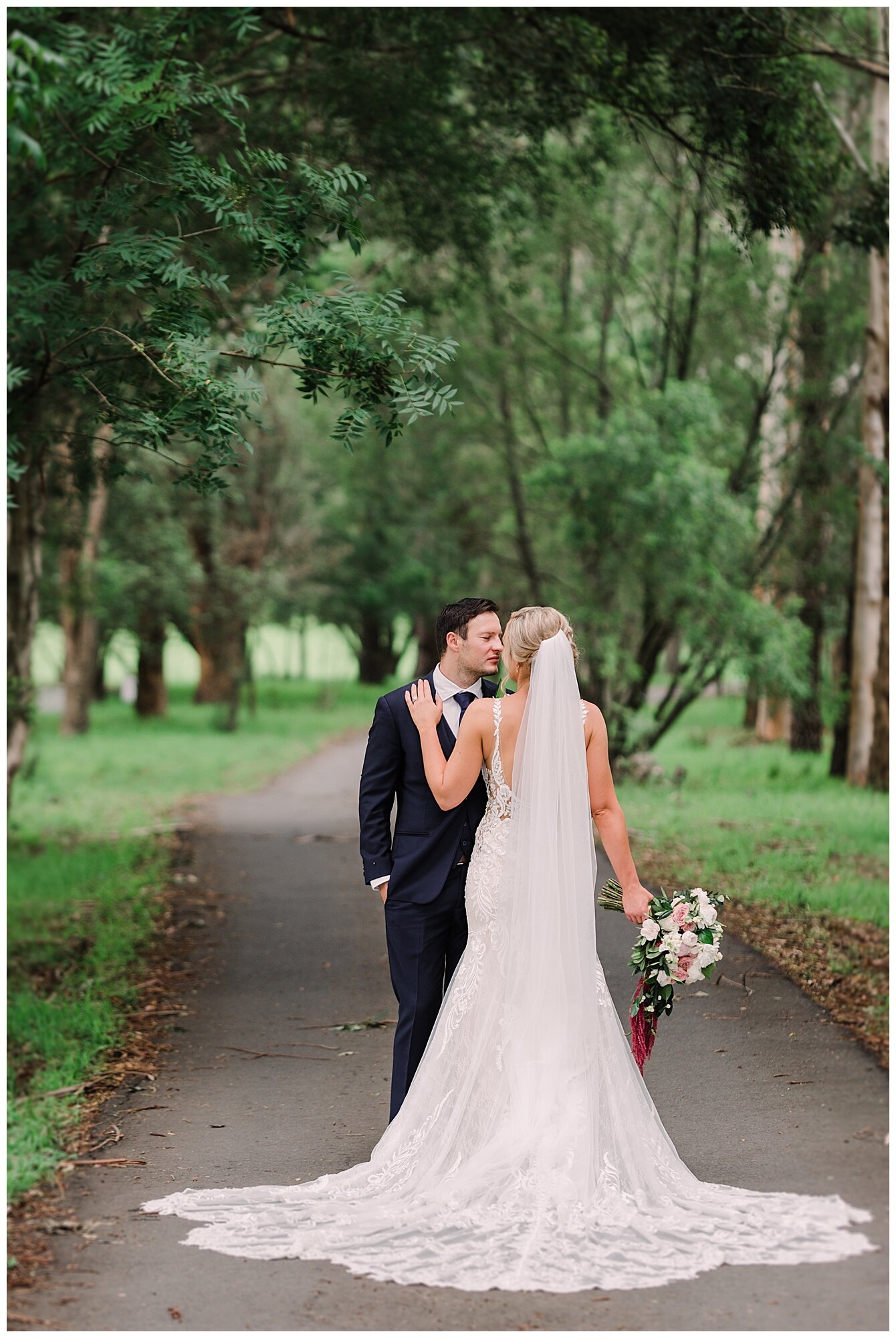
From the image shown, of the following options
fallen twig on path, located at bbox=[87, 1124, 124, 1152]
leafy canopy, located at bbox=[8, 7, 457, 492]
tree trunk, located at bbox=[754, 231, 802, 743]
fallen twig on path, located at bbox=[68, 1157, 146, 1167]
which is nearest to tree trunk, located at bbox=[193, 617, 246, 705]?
tree trunk, located at bbox=[754, 231, 802, 743]

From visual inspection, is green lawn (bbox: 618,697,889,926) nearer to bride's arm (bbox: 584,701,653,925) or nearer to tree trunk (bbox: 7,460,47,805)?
bride's arm (bbox: 584,701,653,925)

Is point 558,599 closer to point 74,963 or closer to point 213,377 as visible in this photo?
point 74,963

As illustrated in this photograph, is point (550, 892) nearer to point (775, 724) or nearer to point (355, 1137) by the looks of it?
point (355, 1137)

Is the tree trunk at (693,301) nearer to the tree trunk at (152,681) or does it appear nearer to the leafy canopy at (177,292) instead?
the leafy canopy at (177,292)

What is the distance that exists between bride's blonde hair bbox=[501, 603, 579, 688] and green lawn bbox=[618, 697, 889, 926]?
618cm

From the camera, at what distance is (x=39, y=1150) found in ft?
19.2

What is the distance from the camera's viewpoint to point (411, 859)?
18.8 ft

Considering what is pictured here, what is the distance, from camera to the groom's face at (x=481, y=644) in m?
5.54

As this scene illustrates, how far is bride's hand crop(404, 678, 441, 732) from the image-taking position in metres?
5.62

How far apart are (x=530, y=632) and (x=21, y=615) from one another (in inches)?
442

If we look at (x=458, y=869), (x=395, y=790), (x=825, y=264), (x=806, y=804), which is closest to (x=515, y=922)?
(x=458, y=869)

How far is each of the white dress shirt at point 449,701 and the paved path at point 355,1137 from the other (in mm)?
1588

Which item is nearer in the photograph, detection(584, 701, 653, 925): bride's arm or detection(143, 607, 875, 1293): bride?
detection(143, 607, 875, 1293): bride

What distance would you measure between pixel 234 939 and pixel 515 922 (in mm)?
5376
